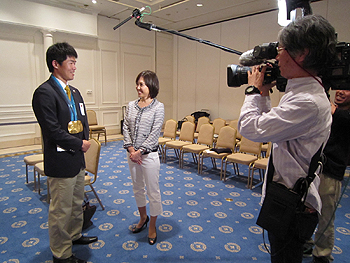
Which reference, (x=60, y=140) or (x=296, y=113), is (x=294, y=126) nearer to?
(x=296, y=113)

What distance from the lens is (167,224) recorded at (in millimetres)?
2688

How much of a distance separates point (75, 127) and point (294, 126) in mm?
1663

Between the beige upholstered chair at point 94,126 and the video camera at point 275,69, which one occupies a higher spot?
the video camera at point 275,69

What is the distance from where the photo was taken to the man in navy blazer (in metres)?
1.81

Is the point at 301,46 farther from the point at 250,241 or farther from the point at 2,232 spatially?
the point at 2,232

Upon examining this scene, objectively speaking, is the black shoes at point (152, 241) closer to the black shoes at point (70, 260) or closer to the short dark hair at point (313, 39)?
the black shoes at point (70, 260)

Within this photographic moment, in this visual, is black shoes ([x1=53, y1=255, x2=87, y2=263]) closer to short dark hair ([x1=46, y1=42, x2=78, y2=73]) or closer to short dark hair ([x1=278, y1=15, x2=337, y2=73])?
short dark hair ([x1=46, y1=42, x2=78, y2=73])

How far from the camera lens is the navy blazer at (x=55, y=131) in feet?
5.87

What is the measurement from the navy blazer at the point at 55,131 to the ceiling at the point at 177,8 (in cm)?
573

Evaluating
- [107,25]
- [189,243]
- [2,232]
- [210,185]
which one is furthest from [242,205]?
[107,25]

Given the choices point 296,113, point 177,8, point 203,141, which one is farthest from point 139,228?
point 177,8

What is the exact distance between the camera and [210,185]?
3928 mm

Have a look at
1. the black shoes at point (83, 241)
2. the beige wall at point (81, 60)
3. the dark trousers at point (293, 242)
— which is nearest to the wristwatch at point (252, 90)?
the dark trousers at point (293, 242)

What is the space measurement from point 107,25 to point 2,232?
7.22 meters
